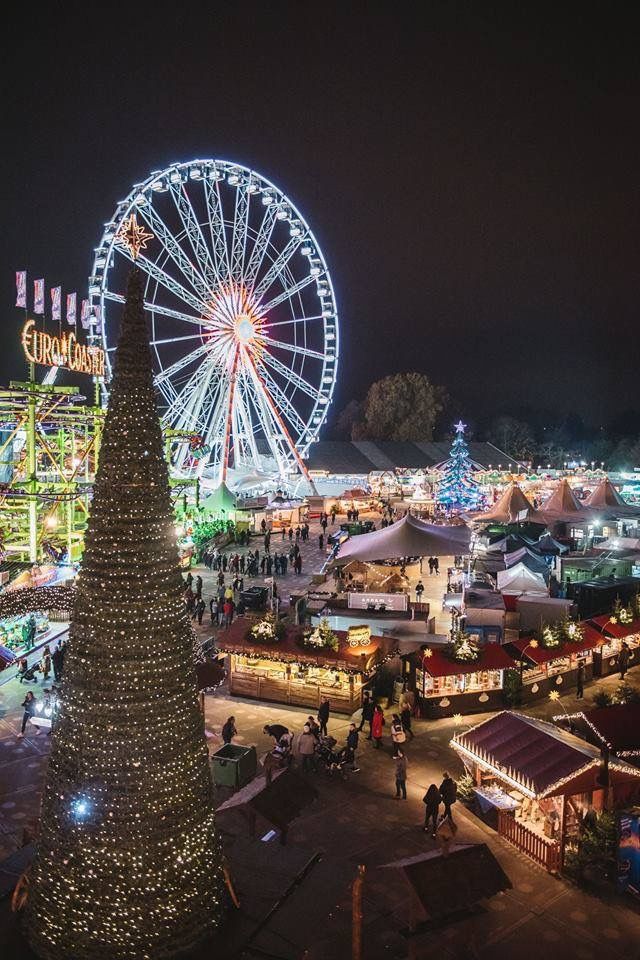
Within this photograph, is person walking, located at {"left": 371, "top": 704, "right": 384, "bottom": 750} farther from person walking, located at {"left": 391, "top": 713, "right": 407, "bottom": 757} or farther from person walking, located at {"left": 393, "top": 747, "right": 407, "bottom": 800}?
person walking, located at {"left": 393, "top": 747, "right": 407, "bottom": 800}

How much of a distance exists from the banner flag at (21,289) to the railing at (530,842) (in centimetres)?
2131

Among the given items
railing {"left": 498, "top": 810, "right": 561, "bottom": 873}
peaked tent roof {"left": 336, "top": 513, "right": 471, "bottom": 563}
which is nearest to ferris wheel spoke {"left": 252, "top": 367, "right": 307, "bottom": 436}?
peaked tent roof {"left": 336, "top": 513, "right": 471, "bottom": 563}

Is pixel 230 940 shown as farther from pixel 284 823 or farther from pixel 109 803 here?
pixel 284 823

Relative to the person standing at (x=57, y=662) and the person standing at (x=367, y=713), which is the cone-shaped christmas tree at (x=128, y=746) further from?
the person standing at (x=57, y=662)

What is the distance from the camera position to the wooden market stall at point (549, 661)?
13.0m

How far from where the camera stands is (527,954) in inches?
253

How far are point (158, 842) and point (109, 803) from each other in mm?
456

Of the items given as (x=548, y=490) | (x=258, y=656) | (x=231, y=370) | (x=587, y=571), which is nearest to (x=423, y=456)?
(x=548, y=490)

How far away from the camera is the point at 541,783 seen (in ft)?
25.9

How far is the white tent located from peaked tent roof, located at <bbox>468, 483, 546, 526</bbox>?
11.1m

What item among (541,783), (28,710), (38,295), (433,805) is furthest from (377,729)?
(38,295)

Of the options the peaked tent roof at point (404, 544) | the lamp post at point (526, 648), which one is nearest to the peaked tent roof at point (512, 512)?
the peaked tent roof at point (404, 544)

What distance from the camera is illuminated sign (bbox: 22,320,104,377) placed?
19.6m

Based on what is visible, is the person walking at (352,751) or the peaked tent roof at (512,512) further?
the peaked tent roof at (512,512)
